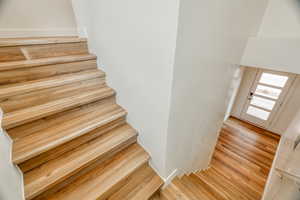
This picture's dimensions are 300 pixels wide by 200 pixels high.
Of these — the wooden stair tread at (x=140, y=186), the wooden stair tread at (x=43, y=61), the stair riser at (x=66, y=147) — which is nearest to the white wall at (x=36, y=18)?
the wooden stair tread at (x=43, y=61)

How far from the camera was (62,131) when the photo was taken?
1.28 m

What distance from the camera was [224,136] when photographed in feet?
13.7

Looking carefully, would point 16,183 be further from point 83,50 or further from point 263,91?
point 263,91

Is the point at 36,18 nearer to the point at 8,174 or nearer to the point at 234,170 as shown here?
the point at 8,174

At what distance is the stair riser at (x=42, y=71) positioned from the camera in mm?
1310

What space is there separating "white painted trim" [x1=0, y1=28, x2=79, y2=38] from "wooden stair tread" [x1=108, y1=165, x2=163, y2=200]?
7.87ft

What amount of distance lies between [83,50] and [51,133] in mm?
1108

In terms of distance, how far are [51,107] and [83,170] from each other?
2.15ft

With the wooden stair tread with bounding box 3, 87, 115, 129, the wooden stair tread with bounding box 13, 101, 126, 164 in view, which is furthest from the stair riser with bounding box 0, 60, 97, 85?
the wooden stair tread with bounding box 13, 101, 126, 164

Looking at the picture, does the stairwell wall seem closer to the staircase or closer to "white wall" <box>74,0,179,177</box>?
"white wall" <box>74,0,179,177</box>

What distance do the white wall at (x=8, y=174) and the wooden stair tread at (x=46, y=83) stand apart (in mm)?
368

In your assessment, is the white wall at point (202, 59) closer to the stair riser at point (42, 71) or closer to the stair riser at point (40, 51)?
the stair riser at point (42, 71)

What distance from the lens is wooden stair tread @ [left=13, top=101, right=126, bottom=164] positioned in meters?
1.08

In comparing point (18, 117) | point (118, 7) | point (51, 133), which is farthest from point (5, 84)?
point (118, 7)
